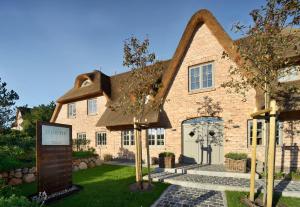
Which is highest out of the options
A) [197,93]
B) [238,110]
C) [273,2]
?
[273,2]

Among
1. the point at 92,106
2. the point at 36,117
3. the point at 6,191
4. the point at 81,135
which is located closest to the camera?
the point at 6,191

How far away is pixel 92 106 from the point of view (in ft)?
67.5

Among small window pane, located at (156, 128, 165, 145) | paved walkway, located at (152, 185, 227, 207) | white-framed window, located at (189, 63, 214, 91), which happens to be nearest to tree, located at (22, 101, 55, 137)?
small window pane, located at (156, 128, 165, 145)

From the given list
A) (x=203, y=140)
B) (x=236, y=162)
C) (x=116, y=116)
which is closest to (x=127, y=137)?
(x=116, y=116)

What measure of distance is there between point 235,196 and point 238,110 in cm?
601

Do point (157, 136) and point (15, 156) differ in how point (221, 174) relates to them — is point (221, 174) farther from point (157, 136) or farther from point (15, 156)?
point (15, 156)

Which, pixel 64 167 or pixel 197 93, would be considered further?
pixel 197 93

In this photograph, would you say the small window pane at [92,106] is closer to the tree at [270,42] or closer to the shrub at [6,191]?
Result: the shrub at [6,191]

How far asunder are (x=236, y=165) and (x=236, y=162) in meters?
0.15

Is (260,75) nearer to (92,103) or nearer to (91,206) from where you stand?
(91,206)

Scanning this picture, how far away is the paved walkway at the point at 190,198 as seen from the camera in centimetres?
682

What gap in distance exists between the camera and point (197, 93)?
44.2ft

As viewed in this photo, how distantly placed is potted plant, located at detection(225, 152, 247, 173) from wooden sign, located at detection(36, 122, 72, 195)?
7.49m

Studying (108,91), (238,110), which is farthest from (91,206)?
(108,91)
